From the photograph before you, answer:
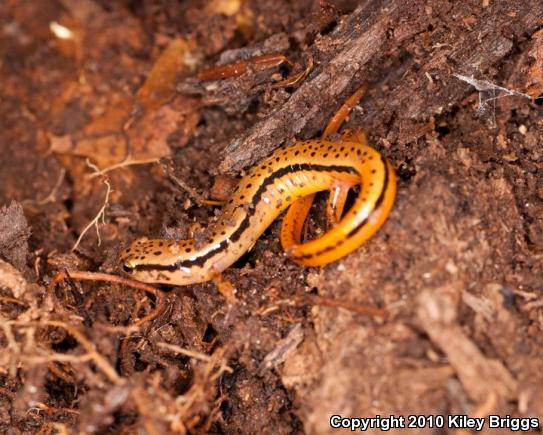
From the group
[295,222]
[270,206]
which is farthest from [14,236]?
[295,222]

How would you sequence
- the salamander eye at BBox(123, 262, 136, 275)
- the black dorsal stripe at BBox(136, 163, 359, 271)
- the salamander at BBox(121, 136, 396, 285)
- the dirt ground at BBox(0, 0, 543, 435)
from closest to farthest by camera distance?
the dirt ground at BBox(0, 0, 543, 435) < the salamander at BBox(121, 136, 396, 285) < the black dorsal stripe at BBox(136, 163, 359, 271) < the salamander eye at BBox(123, 262, 136, 275)

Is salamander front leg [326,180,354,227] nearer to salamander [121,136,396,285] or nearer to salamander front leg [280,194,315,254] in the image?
salamander [121,136,396,285]

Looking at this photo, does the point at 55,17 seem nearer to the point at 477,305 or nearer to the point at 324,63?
the point at 324,63

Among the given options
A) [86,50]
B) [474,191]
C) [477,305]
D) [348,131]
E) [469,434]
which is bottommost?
[469,434]

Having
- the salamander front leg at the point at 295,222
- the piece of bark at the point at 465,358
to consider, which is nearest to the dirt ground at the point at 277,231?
the piece of bark at the point at 465,358

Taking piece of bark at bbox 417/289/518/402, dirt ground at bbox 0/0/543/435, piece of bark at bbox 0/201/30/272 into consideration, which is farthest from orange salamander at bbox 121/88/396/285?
piece of bark at bbox 417/289/518/402

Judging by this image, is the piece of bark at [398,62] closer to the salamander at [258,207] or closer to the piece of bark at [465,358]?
the salamander at [258,207]

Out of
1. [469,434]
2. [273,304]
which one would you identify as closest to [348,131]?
[273,304]
